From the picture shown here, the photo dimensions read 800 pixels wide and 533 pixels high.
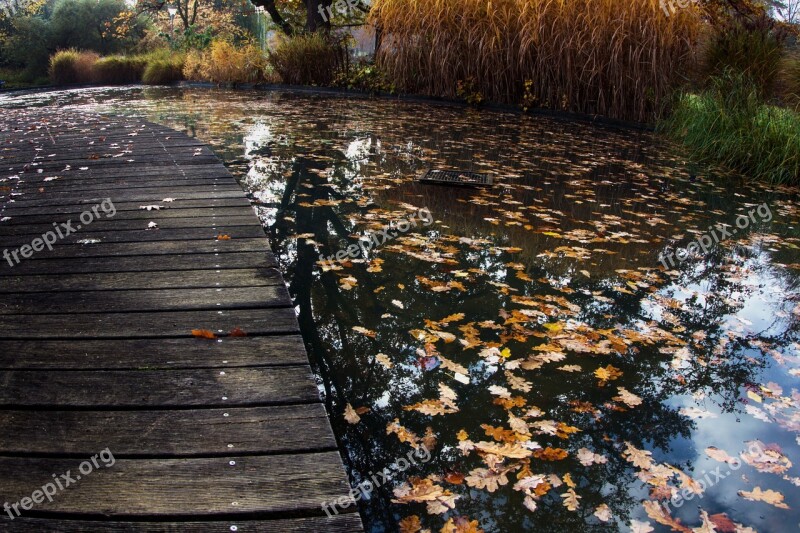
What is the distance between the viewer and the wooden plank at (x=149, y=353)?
1.87m

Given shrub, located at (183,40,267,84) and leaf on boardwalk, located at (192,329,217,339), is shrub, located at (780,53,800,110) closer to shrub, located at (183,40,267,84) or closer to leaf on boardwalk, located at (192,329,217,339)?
leaf on boardwalk, located at (192,329,217,339)

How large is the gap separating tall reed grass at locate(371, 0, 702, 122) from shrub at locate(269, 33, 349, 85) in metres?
2.72

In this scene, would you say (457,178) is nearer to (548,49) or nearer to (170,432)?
(170,432)

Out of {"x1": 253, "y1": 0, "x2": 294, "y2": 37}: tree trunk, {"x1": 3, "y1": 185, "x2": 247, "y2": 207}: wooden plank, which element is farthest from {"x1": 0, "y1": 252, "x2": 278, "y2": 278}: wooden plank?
{"x1": 253, "y1": 0, "x2": 294, "y2": 37}: tree trunk

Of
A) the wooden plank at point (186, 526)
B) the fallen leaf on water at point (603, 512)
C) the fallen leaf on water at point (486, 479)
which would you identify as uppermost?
the wooden plank at point (186, 526)

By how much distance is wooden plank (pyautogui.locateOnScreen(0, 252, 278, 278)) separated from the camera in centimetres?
268

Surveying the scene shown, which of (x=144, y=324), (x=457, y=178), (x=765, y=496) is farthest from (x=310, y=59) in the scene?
(x=765, y=496)

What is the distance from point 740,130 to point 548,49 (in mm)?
4080

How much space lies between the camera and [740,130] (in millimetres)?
6566

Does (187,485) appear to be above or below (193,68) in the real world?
below

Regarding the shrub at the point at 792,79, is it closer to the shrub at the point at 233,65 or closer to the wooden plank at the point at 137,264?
the wooden plank at the point at 137,264

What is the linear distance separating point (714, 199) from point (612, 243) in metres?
2.18

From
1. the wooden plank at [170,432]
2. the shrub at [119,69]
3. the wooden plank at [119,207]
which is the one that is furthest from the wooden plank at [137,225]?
the shrub at [119,69]

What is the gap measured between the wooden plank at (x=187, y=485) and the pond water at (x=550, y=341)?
0.29m
